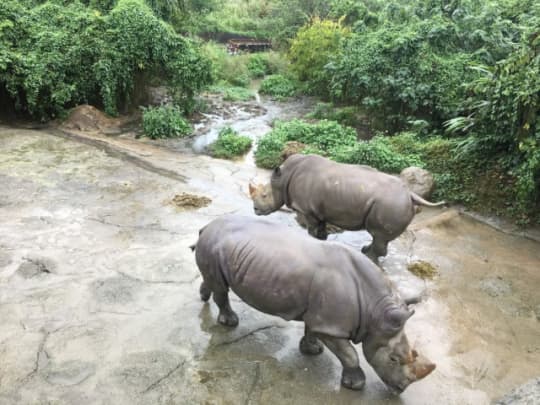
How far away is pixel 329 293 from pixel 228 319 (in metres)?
1.46

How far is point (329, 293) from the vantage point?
12.6 feet

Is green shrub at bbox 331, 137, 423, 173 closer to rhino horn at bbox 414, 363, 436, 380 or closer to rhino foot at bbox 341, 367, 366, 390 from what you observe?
rhino foot at bbox 341, 367, 366, 390

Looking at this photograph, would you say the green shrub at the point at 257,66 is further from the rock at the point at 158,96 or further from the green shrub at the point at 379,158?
the green shrub at the point at 379,158

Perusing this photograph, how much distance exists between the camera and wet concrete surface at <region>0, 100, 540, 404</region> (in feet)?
13.7

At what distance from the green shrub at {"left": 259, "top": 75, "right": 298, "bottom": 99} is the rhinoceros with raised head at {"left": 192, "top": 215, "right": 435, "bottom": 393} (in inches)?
573

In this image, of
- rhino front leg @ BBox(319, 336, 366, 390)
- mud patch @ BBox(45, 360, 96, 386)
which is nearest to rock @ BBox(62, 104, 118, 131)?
mud patch @ BBox(45, 360, 96, 386)

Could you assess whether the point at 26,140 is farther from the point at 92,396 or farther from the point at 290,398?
the point at 290,398

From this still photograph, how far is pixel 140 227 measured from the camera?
707 cm

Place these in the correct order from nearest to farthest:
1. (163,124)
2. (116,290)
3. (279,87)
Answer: (116,290)
(163,124)
(279,87)

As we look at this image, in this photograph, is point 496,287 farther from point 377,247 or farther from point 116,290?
point 116,290

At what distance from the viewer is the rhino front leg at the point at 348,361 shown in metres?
3.96

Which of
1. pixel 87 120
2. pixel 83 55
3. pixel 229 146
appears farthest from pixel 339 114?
pixel 83 55

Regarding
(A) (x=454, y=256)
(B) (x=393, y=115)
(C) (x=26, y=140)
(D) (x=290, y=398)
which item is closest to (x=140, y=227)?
(D) (x=290, y=398)

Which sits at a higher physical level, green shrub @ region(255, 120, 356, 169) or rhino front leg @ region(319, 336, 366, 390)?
rhino front leg @ region(319, 336, 366, 390)
